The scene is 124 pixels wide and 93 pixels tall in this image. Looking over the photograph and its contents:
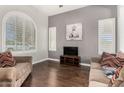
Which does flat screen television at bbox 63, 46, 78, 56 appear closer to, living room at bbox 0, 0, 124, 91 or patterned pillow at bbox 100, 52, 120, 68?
living room at bbox 0, 0, 124, 91

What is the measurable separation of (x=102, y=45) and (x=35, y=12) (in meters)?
3.03

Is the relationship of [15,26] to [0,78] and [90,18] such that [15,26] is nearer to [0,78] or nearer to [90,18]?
[90,18]

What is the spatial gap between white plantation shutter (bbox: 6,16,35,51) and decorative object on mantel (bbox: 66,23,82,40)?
1501 mm

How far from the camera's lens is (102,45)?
13.4 ft

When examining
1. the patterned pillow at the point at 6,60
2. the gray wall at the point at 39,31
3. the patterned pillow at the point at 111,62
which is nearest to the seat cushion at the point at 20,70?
the patterned pillow at the point at 6,60

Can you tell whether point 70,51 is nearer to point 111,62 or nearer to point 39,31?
point 39,31

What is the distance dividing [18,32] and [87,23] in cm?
259

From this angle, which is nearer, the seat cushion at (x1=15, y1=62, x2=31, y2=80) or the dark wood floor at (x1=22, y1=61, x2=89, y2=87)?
the seat cushion at (x1=15, y1=62, x2=31, y2=80)

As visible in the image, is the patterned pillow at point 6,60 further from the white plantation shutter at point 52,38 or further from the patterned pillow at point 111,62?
the white plantation shutter at point 52,38

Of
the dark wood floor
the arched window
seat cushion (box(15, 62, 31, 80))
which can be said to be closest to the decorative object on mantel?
the arched window

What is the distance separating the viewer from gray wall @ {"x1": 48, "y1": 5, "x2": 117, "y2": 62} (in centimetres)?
401

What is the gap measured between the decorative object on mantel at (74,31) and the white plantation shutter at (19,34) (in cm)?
150

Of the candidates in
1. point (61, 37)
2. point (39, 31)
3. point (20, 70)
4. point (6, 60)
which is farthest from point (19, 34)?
point (20, 70)

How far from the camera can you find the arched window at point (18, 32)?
370 cm
